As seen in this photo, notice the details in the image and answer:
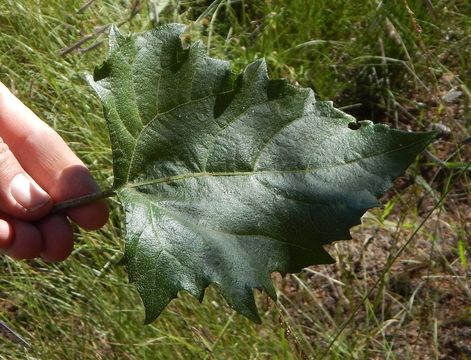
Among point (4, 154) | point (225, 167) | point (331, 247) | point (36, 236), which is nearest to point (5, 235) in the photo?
point (36, 236)

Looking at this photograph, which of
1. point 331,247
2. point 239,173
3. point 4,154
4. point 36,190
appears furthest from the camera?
point 331,247

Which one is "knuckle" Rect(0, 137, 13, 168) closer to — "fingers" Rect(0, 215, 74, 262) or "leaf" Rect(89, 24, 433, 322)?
"fingers" Rect(0, 215, 74, 262)

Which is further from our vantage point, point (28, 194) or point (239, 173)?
point (28, 194)

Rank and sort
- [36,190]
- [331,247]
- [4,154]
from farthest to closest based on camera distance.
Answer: [331,247] → [4,154] → [36,190]

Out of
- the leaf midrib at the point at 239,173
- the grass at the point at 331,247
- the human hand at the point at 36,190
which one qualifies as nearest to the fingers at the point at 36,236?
the human hand at the point at 36,190

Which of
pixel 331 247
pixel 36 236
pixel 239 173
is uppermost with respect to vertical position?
pixel 239 173

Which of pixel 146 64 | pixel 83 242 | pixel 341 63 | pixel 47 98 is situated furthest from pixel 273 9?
pixel 146 64

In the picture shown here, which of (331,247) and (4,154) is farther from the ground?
(4,154)

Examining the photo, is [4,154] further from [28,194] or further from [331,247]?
[331,247]
